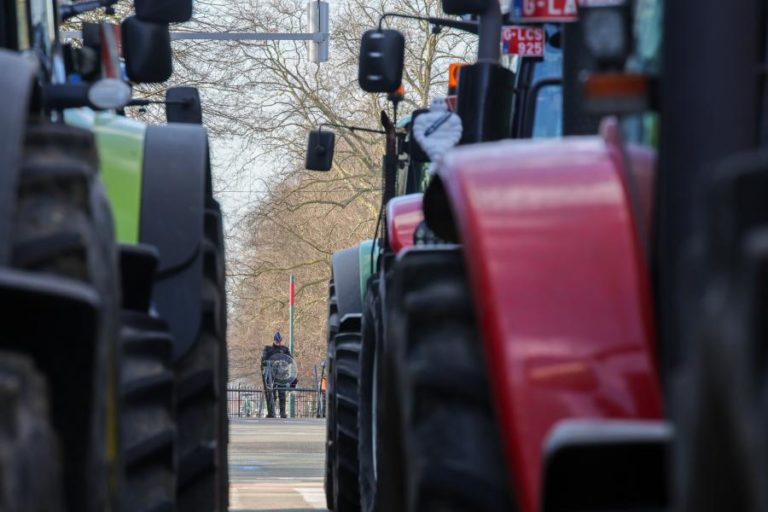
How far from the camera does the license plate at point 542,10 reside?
865cm

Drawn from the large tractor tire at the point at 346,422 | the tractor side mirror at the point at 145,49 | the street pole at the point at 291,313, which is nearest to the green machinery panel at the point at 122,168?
the tractor side mirror at the point at 145,49

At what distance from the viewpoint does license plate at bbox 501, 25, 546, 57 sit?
9461mm

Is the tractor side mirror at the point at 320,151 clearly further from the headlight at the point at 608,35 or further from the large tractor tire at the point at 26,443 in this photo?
the large tractor tire at the point at 26,443

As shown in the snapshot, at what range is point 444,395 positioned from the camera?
3795 mm

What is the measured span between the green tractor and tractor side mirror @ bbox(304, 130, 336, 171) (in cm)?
429

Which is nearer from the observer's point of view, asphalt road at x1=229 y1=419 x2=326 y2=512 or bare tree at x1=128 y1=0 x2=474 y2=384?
asphalt road at x1=229 y1=419 x2=326 y2=512

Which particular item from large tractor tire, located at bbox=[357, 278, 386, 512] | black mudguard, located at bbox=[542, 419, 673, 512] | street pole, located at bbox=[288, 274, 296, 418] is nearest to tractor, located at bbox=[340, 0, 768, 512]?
black mudguard, located at bbox=[542, 419, 673, 512]

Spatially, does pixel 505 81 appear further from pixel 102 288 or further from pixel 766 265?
pixel 766 265

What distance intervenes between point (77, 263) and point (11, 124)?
447 mm

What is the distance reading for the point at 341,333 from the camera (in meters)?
10.8

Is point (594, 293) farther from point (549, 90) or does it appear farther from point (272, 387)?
point (272, 387)

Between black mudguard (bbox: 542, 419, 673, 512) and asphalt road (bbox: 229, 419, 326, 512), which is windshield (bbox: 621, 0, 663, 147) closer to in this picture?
black mudguard (bbox: 542, 419, 673, 512)

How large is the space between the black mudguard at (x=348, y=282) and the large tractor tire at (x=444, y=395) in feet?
25.5

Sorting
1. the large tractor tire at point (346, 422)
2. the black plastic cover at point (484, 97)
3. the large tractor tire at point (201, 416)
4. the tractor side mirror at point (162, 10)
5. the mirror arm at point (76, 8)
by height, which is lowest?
the large tractor tire at point (346, 422)
